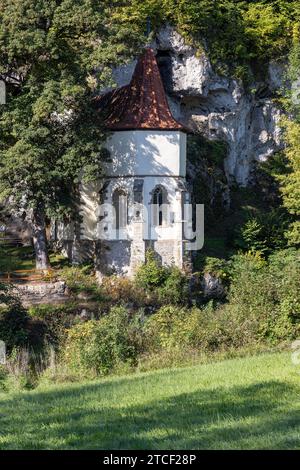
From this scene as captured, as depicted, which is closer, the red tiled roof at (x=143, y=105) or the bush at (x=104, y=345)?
the bush at (x=104, y=345)

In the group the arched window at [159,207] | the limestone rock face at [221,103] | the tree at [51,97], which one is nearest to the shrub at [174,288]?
the arched window at [159,207]

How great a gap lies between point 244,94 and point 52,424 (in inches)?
1127

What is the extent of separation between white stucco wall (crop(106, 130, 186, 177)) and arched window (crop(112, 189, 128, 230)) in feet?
2.63

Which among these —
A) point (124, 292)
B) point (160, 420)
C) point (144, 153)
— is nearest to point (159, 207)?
point (144, 153)

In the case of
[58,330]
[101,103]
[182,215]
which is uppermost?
[101,103]

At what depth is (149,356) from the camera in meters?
17.9

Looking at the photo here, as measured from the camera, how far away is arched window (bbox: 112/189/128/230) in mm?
29634

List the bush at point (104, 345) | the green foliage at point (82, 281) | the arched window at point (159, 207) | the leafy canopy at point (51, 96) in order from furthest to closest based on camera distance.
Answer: the arched window at point (159, 207)
the green foliage at point (82, 281)
the leafy canopy at point (51, 96)
the bush at point (104, 345)

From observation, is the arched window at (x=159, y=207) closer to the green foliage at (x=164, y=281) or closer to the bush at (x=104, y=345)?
the green foliage at (x=164, y=281)

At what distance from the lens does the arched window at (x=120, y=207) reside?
29634 millimetres

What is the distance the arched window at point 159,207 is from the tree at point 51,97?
9.68ft

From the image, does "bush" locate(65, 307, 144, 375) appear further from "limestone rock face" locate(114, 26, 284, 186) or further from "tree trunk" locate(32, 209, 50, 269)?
"limestone rock face" locate(114, 26, 284, 186)
